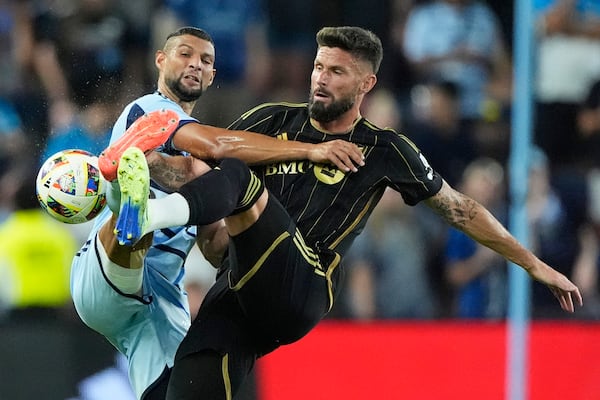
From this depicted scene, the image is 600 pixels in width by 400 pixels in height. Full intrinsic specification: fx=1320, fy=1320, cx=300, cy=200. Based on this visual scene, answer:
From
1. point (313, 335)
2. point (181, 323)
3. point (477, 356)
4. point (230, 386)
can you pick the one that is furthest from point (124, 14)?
point (230, 386)

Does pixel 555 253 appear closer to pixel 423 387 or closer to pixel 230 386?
pixel 423 387

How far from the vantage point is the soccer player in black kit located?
5.55 meters

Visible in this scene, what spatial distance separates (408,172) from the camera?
19.6ft

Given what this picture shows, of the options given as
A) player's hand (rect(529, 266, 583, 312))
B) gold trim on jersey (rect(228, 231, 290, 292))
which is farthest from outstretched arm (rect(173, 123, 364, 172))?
player's hand (rect(529, 266, 583, 312))

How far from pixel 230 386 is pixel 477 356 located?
3259 millimetres

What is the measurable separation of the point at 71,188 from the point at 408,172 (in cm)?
150

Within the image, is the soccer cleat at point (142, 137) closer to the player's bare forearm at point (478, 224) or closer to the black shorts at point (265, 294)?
the black shorts at point (265, 294)

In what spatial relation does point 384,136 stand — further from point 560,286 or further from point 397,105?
point 397,105

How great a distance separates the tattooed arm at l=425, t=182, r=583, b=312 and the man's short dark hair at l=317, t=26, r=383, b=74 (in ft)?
2.32

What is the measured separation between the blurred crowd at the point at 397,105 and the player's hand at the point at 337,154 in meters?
2.57

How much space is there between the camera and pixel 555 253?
9.46 metres

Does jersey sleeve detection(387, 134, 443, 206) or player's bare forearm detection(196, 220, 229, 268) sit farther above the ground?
jersey sleeve detection(387, 134, 443, 206)

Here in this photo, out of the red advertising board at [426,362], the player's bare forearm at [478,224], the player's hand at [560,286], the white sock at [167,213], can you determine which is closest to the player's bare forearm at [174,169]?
the white sock at [167,213]

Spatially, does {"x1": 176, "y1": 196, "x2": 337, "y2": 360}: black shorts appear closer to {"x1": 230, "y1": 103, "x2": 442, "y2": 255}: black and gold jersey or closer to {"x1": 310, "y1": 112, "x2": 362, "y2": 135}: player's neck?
{"x1": 230, "y1": 103, "x2": 442, "y2": 255}: black and gold jersey
